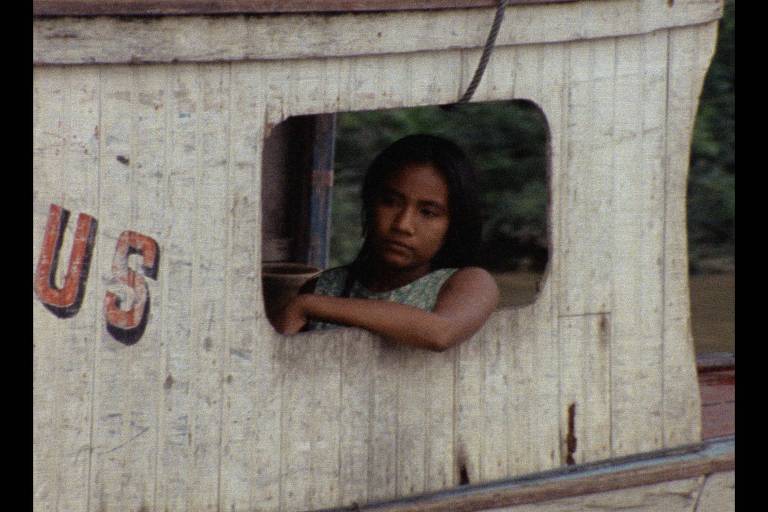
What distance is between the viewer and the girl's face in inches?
182

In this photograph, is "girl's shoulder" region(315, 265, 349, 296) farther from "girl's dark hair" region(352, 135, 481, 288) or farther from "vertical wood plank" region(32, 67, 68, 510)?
"vertical wood plank" region(32, 67, 68, 510)

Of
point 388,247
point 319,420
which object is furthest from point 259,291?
point 388,247

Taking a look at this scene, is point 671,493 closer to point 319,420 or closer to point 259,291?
point 319,420

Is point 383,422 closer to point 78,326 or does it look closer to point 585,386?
point 585,386

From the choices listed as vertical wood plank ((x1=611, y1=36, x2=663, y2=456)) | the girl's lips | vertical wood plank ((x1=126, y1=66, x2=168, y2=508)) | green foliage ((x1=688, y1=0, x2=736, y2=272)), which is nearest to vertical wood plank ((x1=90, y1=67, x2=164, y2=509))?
vertical wood plank ((x1=126, y1=66, x2=168, y2=508))

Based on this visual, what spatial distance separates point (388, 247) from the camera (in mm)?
4652

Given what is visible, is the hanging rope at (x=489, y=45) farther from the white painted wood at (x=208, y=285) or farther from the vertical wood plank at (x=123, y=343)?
Result: the vertical wood plank at (x=123, y=343)

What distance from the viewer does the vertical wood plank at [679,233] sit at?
4.65 metres

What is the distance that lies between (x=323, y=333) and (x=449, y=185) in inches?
28.3

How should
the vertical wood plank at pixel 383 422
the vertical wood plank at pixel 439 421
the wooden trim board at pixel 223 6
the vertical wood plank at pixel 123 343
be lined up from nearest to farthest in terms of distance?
the wooden trim board at pixel 223 6 < the vertical wood plank at pixel 123 343 < the vertical wood plank at pixel 383 422 < the vertical wood plank at pixel 439 421

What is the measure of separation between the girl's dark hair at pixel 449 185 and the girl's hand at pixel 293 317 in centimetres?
54

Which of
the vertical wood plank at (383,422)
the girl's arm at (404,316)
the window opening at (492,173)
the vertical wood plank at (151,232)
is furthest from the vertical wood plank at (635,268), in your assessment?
the window opening at (492,173)
